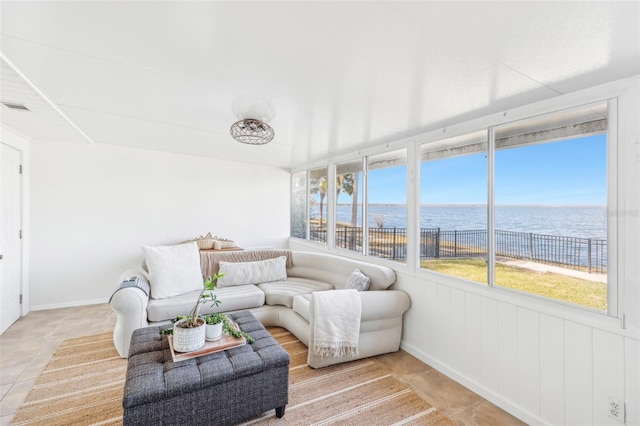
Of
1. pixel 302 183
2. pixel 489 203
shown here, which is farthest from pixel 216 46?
pixel 302 183

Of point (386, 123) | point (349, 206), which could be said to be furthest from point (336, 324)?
point (349, 206)

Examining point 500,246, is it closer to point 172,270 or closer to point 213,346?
point 213,346

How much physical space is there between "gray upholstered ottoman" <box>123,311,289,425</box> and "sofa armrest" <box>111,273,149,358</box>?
62 cm

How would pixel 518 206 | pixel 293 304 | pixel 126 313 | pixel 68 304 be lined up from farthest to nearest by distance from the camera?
pixel 68 304
pixel 293 304
pixel 126 313
pixel 518 206

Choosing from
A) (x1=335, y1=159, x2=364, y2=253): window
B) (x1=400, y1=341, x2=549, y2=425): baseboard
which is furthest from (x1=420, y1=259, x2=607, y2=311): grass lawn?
(x1=335, y1=159, x2=364, y2=253): window

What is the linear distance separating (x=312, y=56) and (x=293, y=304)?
8.14 ft

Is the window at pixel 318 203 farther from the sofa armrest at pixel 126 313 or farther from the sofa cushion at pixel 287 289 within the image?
the sofa armrest at pixel 126 313

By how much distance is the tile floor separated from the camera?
6.64ft

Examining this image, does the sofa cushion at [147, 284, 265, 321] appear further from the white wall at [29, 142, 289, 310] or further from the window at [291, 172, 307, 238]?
the window at [291, 172, 307, 238]

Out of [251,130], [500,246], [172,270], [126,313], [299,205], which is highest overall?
[251,130]

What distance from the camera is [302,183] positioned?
551 cm

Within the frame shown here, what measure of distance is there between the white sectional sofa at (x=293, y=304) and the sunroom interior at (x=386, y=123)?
290mm

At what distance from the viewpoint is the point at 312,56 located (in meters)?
1.50

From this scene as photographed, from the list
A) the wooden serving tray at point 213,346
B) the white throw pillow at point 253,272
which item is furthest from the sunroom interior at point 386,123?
the wooden serving tray at point 213,346
